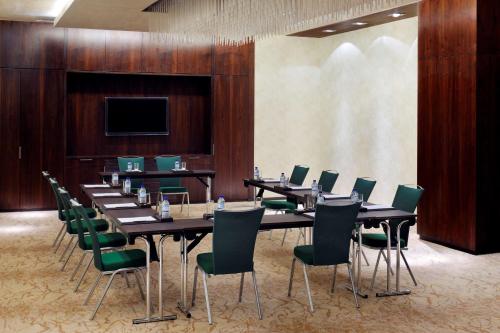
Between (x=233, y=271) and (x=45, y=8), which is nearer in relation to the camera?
(x=233, y=271)

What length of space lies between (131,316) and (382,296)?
2.27m

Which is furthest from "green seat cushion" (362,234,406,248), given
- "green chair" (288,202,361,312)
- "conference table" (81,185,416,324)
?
"green chair" (288,202,361,312)

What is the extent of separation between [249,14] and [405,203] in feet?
9.03

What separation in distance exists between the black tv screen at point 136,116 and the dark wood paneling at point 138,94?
0.58 ft

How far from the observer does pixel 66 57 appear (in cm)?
1079

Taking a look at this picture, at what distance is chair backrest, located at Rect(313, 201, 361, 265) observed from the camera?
5262 mm

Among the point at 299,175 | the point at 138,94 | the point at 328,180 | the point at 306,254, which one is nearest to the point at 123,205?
the point at 306,254

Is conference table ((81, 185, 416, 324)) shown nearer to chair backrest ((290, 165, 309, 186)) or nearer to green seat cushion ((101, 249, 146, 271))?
green seat cushion ((101, 249, 146, 271))

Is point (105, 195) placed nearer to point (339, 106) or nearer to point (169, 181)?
point (169, 181)

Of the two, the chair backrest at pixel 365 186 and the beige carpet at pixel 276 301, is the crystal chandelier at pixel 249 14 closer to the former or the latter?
the chair backrest at pixel 365 186

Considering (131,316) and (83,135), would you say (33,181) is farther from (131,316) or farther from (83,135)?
(131,316)

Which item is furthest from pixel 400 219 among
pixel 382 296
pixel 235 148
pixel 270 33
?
pixel 235 148

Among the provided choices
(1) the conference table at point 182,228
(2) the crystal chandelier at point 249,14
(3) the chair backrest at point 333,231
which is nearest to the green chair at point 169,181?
(2) the crystal chandelier at point 249,14

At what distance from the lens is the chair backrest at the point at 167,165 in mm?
10481
